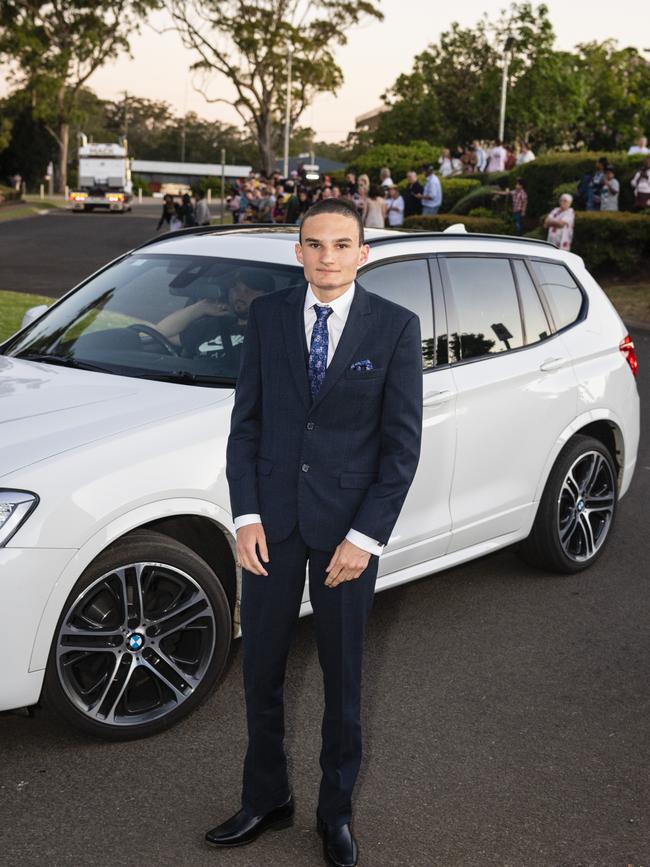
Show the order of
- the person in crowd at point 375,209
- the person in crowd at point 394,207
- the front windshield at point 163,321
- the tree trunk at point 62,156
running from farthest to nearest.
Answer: the tree trunk at point 62,156 < the person in crowd at point 394,207 < the person in crowd at point 375,209 < the front windshield at point 163,321

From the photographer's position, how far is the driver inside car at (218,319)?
474 centimetres

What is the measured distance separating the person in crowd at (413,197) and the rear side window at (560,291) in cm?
2034

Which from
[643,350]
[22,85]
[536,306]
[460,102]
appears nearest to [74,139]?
[22,85]

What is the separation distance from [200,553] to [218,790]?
897 mm

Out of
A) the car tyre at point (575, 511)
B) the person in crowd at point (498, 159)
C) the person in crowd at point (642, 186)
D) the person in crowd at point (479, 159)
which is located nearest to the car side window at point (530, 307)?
the car tyre at point (575, 511)

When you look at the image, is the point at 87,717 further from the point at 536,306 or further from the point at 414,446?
the point at 536,306

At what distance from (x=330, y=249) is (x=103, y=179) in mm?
58289

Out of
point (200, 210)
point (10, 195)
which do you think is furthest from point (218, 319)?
point (10, 195)

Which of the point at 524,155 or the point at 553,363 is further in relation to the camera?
the point at 524,155

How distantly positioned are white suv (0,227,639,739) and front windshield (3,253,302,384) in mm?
11

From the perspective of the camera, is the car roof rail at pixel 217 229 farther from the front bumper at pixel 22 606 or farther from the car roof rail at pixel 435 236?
the front bumper at pixel 22 606

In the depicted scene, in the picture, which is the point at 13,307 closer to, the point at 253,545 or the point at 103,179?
the point at 253,545

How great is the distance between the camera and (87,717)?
392 centimetres

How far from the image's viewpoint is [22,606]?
3586 millimetres
